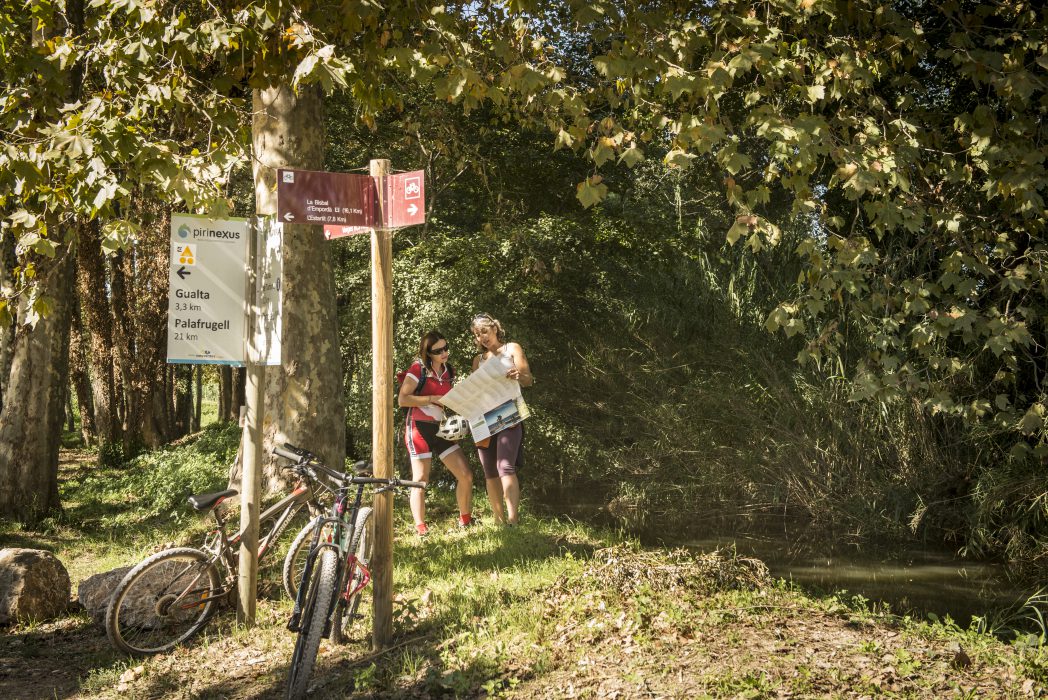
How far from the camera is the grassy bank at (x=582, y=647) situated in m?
4.96

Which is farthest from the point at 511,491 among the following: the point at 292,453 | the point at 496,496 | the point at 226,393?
the point at 226,393

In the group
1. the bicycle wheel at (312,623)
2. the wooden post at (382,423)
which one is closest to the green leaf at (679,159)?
the wooden post at (382,423)

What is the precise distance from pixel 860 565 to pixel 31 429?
1079 centimetres

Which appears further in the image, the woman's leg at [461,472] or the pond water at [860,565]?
the pond water at [860,565]

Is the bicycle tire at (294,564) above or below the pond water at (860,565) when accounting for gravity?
above

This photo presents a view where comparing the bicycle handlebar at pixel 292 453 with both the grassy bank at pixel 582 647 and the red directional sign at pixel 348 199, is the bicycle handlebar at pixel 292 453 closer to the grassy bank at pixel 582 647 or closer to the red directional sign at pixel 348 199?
the grassy bank at pixel 582 647

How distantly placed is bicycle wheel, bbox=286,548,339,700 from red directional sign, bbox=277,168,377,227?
79.9 inches

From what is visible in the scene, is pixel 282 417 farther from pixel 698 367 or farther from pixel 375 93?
pixel 698 367

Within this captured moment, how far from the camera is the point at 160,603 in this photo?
633cm

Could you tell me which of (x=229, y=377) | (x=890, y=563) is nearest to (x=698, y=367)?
(x=890, y=563)

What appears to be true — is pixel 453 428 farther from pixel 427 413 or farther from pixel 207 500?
pixel 207 500

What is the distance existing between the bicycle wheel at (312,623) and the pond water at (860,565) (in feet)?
13.2

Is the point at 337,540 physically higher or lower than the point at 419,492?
higher

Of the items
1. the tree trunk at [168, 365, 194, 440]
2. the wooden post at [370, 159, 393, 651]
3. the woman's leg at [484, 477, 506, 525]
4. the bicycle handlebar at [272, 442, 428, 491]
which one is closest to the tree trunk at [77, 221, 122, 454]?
the tree trunk at [168, 365, 194, 440]
